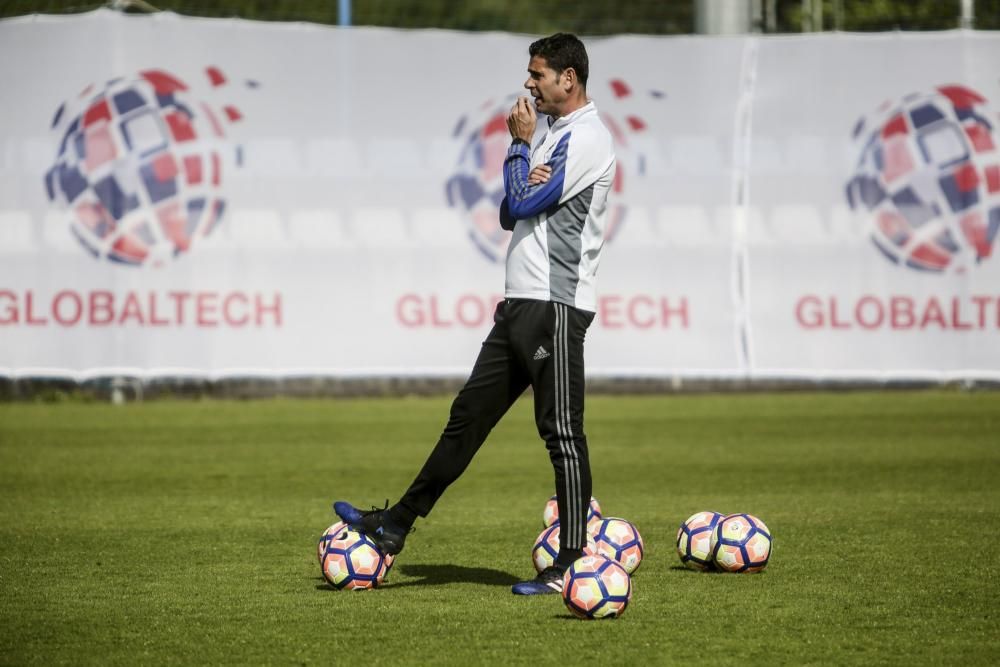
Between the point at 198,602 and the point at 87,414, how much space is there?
10225 millimetres

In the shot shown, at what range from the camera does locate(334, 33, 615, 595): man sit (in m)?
6.54

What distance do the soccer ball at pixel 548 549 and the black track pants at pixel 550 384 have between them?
8.7 inches

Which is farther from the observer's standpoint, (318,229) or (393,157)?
(393,157)

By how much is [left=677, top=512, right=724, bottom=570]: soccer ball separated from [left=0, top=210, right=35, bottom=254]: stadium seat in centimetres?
1139

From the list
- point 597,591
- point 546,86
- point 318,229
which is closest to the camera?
point 597,591

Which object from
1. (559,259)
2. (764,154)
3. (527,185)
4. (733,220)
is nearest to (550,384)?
(559,259)

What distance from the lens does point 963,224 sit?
58.1ft

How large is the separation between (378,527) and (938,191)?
491 inches

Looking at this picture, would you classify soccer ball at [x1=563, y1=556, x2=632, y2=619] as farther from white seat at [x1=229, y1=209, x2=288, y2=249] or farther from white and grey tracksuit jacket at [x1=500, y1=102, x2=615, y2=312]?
white seat at [x1=229, y1=209, x2=288, y2=249]

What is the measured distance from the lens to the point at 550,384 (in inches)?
259

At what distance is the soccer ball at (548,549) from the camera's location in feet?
22.4

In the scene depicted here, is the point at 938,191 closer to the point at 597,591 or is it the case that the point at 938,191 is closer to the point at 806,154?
the point at 806,154

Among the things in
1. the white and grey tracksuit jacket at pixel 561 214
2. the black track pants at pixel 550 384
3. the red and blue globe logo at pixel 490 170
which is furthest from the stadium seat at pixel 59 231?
the white and grey tracksuit jacket at pixel 561 214

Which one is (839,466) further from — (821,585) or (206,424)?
(206,424)
